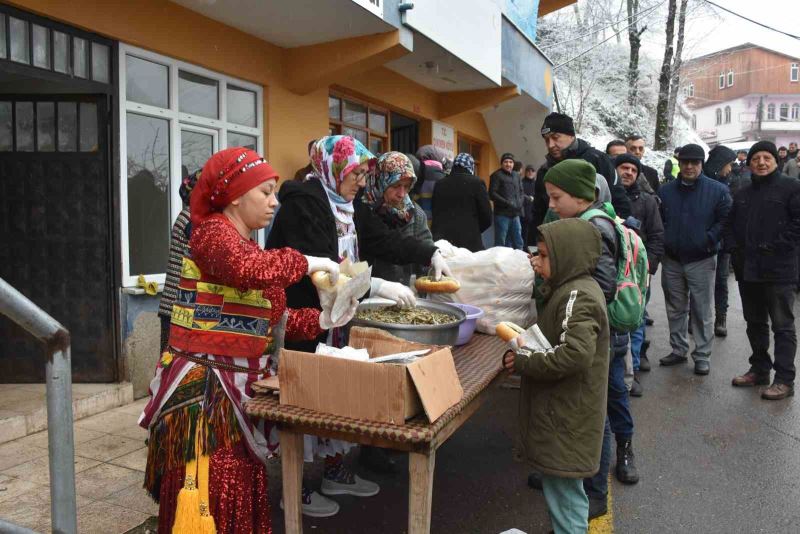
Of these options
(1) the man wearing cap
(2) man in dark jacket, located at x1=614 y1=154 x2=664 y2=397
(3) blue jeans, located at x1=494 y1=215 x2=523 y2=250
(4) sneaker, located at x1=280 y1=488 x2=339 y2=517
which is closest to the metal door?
(4) sneaker, located at x1=280 y1=488 x2=339 y2=517

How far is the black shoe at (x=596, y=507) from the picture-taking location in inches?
128

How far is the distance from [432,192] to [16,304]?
6.30 m

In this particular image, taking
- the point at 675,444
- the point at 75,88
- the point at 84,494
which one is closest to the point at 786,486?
the point at 675,444

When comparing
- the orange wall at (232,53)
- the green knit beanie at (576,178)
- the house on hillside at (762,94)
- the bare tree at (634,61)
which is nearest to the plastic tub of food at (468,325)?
the green knit beanie at (576,178)

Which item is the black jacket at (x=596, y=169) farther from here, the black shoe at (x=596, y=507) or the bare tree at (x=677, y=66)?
the bare tree at (x=677, y=66)

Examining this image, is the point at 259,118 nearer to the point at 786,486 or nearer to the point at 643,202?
the point at 643,202

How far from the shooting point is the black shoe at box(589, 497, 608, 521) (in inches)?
128

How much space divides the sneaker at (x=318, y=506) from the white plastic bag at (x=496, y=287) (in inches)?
50.9

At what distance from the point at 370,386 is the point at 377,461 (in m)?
1.90

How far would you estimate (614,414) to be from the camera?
369 centimetres

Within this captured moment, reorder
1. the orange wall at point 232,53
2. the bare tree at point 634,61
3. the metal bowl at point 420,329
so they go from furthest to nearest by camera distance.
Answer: the bare tree at point 634,61 → the orange wall at point 232,53 → the metal bowl at point 420,329

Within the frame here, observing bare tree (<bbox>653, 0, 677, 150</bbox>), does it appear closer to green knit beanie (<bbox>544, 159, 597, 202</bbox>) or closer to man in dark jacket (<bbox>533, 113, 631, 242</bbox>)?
man in dark jacket (<bbox>533, 113, 631, 242</bbox>)

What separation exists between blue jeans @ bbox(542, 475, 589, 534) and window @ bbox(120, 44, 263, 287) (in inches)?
148

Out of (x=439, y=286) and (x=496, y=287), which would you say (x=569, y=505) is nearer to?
(x=439, y=286)
